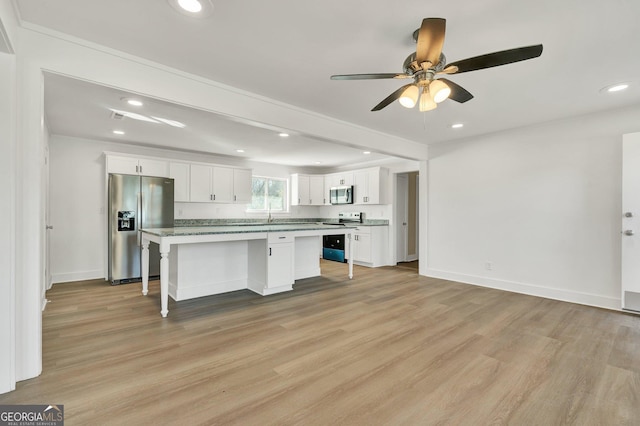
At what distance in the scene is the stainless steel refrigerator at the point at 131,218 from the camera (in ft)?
15.1

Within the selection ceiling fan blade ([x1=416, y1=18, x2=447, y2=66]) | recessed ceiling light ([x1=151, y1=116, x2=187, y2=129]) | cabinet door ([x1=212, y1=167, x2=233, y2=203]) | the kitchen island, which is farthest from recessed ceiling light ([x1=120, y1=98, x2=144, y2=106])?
ceiling fan blade ([x1=416, y1=18, x2=447, y2=66])

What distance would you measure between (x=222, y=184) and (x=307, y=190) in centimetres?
231

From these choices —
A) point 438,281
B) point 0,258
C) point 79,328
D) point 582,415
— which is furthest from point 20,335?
point 438,281

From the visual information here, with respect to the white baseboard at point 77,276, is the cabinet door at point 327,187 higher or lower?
higher

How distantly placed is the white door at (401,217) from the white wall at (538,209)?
1.40m

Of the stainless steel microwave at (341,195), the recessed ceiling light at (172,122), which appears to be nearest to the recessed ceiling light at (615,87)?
the stainless steel microwave at (341,195)

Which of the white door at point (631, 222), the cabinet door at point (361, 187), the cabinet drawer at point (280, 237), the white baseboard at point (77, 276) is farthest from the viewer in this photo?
the cabinet door at point (361, 187)

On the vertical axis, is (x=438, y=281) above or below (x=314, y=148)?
below

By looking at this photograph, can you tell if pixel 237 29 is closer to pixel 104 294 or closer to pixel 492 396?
pixel 492 396

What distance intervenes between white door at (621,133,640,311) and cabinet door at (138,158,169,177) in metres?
6.72

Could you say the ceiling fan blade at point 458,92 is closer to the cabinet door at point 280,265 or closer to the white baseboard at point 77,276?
the cabinet door at point 280,265

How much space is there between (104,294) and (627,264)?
21.8 ft

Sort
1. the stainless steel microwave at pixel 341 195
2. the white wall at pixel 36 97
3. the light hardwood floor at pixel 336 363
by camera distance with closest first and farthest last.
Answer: the light hardwood floor at pixel 336 363 → the white wall at pixel 36 97 → the stainless steel microwave at pixel 341 195

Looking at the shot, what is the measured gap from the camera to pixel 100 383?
192 centimetres
